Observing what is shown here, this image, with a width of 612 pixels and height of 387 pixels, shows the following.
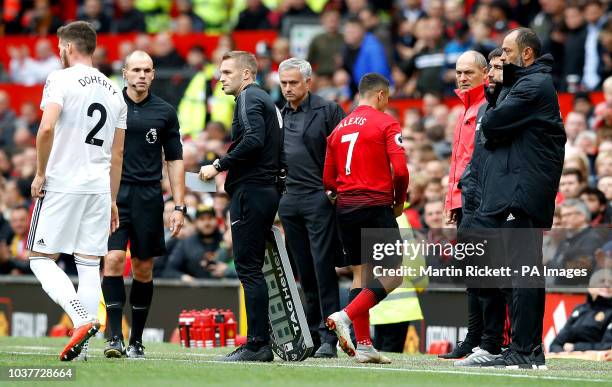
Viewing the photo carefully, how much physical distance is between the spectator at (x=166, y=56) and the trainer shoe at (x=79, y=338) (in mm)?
13060

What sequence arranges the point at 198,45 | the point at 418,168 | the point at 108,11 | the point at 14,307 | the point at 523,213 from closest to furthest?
the point at 523,213
the point at 418,168
the point at 14,307
the point at 198,45
the point at 108,11

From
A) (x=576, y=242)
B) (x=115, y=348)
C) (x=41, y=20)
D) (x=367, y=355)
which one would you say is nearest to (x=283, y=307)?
(x=367, y=355)

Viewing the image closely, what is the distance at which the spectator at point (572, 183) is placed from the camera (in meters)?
13.9

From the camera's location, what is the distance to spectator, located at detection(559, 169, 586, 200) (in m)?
13.9

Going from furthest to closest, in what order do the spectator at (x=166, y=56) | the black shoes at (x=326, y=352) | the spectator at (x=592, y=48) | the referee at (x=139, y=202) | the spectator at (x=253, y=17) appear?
1. the spectator at (x=253, y=17)
2. the spectator at (x=166, y=56)
3. the spectator at (x=592, y=48)
4. the black shoes at (x=326, y=352)
5. the referee at (x=139, y=202)

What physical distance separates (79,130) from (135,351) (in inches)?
75.7

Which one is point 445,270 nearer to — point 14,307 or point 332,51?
point 14,307

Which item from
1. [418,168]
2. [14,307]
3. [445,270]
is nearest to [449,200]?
[445,270]

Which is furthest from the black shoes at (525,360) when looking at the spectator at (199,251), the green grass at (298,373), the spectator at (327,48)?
the spectator at (327,48)

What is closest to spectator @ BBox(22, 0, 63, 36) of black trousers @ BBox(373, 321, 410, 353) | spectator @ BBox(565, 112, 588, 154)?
spectator @ BBox(565, 112, 588, 154)

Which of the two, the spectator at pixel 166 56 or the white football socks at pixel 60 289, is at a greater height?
the spectator at pixel 166 56

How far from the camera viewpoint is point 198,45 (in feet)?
73.2

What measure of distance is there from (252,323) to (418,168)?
5868 millimetres

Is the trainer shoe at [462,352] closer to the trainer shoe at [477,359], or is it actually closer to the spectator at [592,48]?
the trainer shoe at [477,359]
